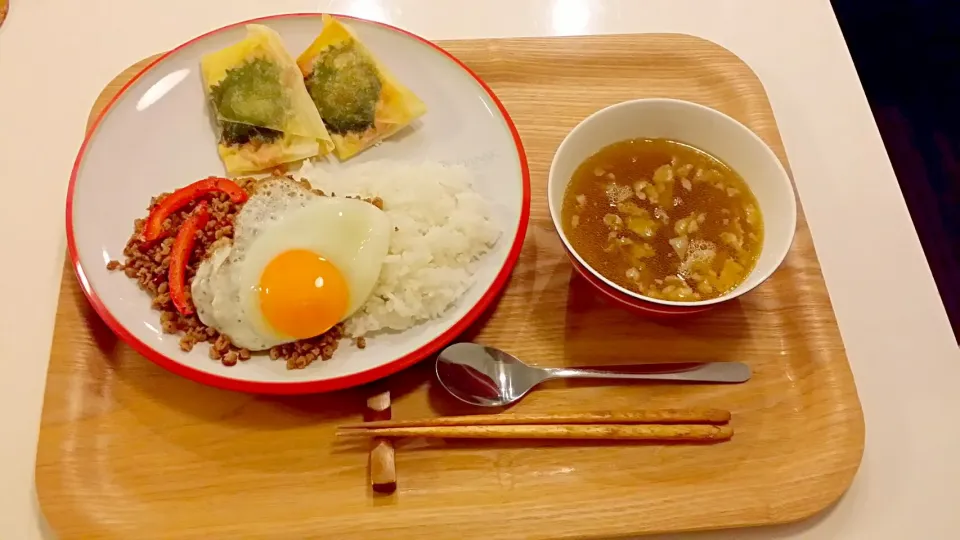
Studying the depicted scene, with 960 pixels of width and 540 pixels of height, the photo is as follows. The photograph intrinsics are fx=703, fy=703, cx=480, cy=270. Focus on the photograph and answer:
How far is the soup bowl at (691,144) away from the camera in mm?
1746

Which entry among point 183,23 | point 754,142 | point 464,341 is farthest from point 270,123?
point 754,142

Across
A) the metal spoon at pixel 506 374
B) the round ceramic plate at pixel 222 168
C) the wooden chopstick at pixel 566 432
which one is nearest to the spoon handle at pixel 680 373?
the metal spoon at pixel 506 374

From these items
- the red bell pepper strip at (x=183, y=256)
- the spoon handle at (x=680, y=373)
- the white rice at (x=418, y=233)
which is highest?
the red bell pepper strip at (x=183, y=256)

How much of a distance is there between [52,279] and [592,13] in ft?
6.80

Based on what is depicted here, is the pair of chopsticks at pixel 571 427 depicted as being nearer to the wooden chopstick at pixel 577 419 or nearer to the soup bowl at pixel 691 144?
the wooden chopstick at pixel 577 419

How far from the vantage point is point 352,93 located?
2.26 m

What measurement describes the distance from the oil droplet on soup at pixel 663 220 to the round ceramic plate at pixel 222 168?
0.21m

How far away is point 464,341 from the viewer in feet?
6.37

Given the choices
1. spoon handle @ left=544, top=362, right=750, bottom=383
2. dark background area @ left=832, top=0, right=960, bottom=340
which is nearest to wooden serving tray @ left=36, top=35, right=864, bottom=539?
spoon handle @ left=544, top=362, right=750, bottom=383

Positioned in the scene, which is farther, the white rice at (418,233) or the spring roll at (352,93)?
the spring roll at (352,93)

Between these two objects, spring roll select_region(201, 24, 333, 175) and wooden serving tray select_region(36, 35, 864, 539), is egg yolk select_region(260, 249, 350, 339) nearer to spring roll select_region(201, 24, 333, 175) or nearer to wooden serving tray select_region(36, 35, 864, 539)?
wooden serving tray select_region(36, 35, 864, 539)

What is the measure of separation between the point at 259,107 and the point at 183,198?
→ 0.39 metres

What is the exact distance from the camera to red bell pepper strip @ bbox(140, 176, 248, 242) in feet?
6.43

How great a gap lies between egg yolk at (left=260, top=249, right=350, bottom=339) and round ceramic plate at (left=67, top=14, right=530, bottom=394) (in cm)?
9
